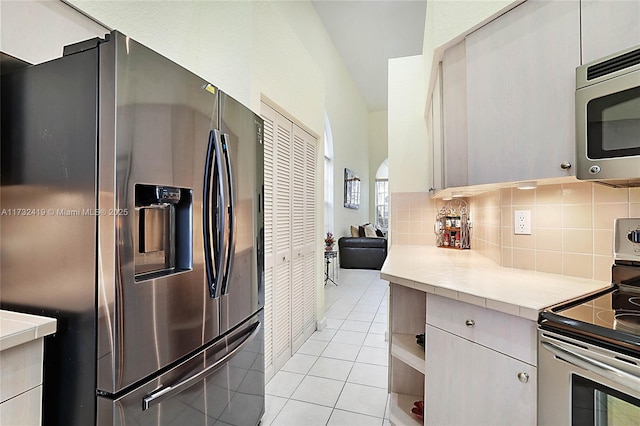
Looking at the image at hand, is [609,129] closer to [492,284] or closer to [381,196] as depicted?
[492,284]

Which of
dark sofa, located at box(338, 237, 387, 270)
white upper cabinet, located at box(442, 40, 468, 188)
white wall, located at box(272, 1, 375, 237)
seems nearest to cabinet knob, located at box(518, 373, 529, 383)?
white upper cabinet, located at box(442, 40, 468, 188)

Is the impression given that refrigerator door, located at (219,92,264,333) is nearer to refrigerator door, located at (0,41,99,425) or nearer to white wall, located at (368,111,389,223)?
refrigerator door, located at (0,41,99,425)

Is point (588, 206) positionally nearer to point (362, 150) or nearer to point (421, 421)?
point (421, 421)

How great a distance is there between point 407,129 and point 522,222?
1.64m

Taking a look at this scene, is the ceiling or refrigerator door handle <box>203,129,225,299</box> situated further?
the ceiling

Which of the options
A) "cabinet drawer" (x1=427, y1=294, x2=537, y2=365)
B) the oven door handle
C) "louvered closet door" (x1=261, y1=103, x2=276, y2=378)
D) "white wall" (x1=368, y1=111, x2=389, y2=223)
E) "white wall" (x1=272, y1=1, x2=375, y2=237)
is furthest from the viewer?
"white wall" (x1=368, y1=111, x2=389, y2=223)

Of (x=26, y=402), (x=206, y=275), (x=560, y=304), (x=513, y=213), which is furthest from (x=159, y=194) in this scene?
(x=513, y=213)

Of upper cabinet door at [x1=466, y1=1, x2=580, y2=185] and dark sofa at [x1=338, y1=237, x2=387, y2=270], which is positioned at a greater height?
upper cabinet door at [x1=466, y1=1, x2=580, y2=185]

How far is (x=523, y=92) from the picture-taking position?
4.45 ft

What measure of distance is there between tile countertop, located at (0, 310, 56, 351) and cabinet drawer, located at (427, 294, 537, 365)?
1375mm

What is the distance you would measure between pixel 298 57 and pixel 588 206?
234cm

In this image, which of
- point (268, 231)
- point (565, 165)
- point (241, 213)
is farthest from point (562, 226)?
point (268, 231)

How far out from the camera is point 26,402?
91cm

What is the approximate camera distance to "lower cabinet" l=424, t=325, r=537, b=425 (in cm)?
108
